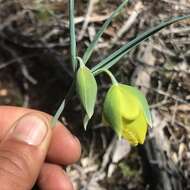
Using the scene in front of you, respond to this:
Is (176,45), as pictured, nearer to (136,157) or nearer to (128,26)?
(128,26)

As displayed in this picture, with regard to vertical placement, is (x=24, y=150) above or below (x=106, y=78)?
above

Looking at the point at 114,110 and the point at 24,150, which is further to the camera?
the point at 24,150

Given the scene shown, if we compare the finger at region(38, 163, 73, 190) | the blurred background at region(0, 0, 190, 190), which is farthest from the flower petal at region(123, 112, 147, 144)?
the blurred background at region(0, 0, 190, 190)

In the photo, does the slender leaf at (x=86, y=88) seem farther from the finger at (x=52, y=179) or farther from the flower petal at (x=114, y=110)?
the finger at (x=52, y=179)

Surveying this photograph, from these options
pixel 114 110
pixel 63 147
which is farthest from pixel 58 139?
pixel 114 110

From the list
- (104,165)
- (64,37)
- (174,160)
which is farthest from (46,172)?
(64,37)

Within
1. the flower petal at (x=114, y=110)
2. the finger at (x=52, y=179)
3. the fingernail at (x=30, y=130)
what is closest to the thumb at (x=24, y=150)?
the fingernail at (x=30, y=130)

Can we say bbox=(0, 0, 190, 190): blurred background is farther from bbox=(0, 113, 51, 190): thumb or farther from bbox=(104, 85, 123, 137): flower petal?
bbox=(104, 85, 123, 137): flower petal

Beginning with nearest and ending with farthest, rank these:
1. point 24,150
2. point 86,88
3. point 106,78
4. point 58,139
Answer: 1. point 86,88
2. point 24,150
3. point 58,139
4. point 106,78

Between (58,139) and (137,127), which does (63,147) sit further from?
(137,127)
